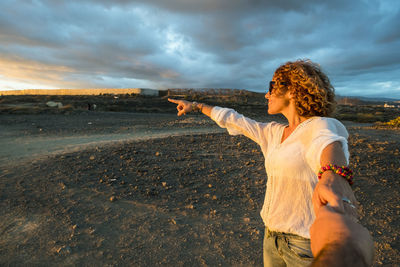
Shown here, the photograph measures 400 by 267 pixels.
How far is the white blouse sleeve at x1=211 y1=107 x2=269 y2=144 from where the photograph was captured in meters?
1.88

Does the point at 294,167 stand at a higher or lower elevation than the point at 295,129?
lower

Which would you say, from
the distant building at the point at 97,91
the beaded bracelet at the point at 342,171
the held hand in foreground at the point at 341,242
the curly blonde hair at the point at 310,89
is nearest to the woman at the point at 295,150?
the curly blonde hair at the point at 310,89

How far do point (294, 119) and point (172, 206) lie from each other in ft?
10.3

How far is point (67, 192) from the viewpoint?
189 inches

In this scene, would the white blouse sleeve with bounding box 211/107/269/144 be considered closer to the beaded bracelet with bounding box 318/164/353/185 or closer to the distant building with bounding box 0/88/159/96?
the beaded bracelet with bounding box 318/164/353/185

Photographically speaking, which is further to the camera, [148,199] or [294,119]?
[148,199]

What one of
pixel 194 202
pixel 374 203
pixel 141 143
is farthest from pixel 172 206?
pixel 141 143

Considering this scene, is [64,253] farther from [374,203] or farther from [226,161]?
[374,203]

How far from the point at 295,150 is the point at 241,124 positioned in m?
0.54

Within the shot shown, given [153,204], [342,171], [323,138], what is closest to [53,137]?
[153,204]

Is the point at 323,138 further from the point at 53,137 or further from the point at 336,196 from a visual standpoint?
the point at 53,137

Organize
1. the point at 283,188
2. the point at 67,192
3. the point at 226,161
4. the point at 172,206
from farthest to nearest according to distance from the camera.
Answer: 1. the point at 226,161
2. the point at 67,192
3. the point at 172,206
4. the point at 283,188

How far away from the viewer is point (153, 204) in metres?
4.37

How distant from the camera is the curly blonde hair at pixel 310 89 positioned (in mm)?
1501
